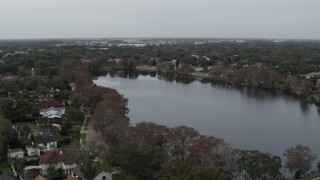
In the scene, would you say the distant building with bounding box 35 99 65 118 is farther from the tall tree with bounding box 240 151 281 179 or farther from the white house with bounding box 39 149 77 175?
the tall tree with bounding box 240 151 281 179

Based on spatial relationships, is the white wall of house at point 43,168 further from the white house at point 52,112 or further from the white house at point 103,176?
the white house at point 52,112

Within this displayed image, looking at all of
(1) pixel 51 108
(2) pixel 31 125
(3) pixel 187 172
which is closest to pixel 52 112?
(1) pixel 51 108

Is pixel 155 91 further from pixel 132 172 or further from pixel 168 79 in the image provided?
pixel 132 172

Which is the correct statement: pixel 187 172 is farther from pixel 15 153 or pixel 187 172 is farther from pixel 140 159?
pixel 15 153

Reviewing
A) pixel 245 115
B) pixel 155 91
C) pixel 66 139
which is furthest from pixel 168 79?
pixel 66 139

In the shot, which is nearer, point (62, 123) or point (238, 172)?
point (238, 172)

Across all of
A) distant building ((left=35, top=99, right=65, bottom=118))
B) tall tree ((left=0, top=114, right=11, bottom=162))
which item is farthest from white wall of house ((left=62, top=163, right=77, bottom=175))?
distant building ((left=35, top=99, right=65, bottom=118))

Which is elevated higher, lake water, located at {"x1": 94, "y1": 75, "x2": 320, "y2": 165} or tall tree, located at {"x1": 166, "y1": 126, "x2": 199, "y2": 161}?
tall tree, located at {"x1": 166, "y1": 126, "x2": 199, "y2": 161}

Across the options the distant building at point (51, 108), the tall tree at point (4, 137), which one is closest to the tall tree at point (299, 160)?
the tall tree at point (4, 137)
